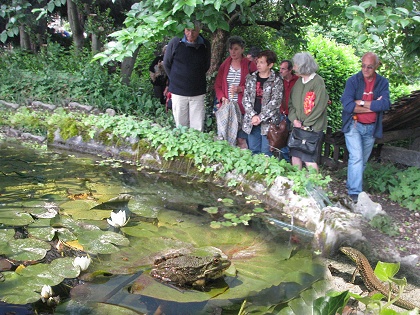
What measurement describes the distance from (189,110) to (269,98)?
152 centimetres

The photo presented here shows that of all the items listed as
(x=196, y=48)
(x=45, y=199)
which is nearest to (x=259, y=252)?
(x=45, y=199)

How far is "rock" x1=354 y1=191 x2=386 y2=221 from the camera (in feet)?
18.0

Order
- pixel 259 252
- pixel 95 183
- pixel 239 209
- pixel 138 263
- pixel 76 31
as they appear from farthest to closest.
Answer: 1. pixel 76 31
2. pixel 95 183
3. pixel 239 209
4. pixel 259 252
5. pixel 138 263

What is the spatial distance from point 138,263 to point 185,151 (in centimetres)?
304

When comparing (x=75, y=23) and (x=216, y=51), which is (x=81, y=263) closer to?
(x=216, y=51)

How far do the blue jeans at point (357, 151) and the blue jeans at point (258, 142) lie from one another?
3.97ft

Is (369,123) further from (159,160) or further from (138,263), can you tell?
(138,263)

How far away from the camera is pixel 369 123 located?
6.32m

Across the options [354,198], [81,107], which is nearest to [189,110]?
[81,107]

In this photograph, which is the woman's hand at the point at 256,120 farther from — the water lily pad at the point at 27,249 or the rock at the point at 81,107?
the water lily pad at the point at 27,249

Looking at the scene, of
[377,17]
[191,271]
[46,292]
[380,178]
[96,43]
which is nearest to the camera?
[46,292]

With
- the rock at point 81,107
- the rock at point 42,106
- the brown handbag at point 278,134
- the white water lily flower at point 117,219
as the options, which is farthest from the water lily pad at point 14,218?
the rock at point 42,106

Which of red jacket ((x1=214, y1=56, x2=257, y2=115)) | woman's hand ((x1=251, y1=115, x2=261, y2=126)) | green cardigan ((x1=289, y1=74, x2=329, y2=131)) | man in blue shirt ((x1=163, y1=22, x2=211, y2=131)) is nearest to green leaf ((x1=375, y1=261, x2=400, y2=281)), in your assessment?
green cardigan ((x1=289, y1=74, x2=329, y2=131))

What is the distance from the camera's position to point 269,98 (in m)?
6.97
